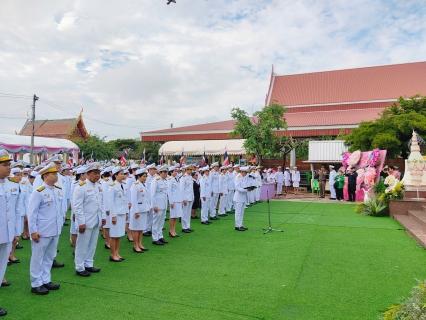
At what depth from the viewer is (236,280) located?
175 inches

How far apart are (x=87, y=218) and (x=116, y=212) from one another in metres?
0.75

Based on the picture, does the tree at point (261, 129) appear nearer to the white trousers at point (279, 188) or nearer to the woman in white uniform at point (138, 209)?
the white trousers at point (279, 188)

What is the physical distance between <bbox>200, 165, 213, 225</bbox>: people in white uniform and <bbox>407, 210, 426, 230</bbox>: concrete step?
5.09 meters

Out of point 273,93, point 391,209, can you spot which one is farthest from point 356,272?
point 273,93

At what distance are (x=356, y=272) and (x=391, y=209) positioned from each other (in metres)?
6.14

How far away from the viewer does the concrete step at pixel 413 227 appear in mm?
6512

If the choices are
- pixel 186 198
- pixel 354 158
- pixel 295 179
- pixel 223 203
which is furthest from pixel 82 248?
pixel 295 179

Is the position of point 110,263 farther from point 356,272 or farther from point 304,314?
point 356,272

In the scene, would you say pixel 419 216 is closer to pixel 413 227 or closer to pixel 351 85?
pixel 413 227

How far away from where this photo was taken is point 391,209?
10047mm

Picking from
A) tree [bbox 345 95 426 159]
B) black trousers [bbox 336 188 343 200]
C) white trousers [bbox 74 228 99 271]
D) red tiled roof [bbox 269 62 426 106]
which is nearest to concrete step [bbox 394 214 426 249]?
black trousers [bbox 336 188 343 200]

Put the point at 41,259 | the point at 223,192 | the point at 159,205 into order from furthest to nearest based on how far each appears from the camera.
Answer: the point at 223,192, the point at 159,205, the point at 41,259

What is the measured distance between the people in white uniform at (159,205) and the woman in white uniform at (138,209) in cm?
49

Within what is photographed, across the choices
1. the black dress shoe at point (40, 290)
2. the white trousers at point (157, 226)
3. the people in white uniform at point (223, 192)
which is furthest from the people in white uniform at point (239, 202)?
the black dress shoe at point (40, 290)
